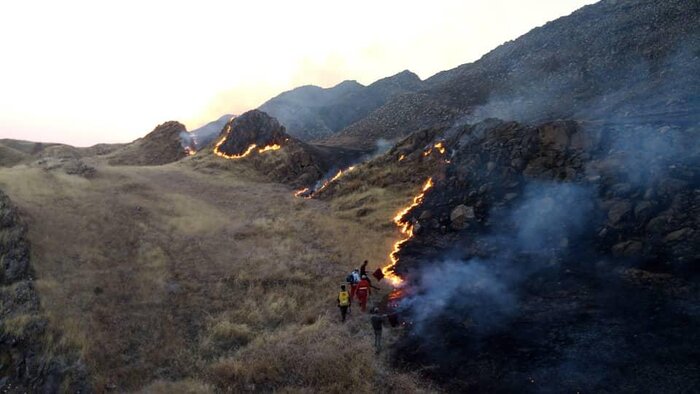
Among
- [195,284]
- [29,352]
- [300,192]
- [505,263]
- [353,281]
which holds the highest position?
[29,352]

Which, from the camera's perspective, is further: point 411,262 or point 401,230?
point 401,230

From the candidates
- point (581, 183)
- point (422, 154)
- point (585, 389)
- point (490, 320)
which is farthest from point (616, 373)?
point (422, 154)

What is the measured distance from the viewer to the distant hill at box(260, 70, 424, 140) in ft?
264

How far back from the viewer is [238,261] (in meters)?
21.6

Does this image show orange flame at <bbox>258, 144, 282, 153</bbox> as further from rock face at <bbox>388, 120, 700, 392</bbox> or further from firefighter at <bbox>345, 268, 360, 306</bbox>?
firefighter at <bbox>345, 268, 360, 306</bbox>

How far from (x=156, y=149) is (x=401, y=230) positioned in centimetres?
3895

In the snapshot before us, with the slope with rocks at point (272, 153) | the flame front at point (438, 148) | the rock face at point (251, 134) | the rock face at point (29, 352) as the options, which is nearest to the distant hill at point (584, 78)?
the slope with rocks at point (272, 153)

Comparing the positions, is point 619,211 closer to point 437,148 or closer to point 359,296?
point 359,296

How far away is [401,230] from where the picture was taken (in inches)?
996

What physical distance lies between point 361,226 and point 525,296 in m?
12.3

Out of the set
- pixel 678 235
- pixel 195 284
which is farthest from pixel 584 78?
pixel 195 284

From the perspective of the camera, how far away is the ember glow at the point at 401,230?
19.9m

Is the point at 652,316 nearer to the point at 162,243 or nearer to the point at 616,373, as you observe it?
the point at 616,373

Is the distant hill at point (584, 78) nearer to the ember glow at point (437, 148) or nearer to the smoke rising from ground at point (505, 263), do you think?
the smoke rising from ground at point (505, 263)
